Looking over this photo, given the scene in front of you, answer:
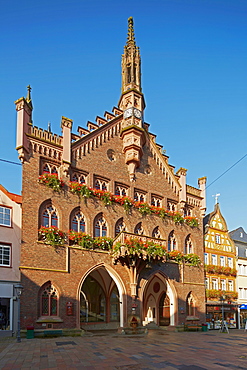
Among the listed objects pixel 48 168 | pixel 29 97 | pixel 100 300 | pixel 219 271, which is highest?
pixel 29 97

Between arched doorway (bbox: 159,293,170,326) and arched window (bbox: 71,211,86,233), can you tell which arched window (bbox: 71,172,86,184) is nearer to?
arched window (bbox: 71,211,86,233)

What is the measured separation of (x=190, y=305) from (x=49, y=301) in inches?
598

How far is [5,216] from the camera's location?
2420cm

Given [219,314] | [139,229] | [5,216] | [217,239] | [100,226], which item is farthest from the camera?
[217,239]

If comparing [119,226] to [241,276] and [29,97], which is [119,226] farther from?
[241,276]

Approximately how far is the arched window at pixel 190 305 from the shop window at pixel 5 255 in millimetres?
17469

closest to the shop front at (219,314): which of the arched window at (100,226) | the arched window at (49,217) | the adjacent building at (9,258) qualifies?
the arched window at (100,226)

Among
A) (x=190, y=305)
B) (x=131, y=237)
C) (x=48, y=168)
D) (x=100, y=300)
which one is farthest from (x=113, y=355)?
(x=190, y=305)

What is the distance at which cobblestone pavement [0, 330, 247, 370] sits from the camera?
14.3m

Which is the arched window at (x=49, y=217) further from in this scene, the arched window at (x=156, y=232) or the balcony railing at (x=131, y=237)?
the arched window at (x=156, y=232)

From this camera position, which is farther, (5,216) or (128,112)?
(128,112)

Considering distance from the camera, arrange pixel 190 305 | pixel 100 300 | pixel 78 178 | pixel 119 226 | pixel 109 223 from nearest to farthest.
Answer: pixel 78 178, pixel 109 223, pixel 119 226, pixel 190 305, pixel 100 300

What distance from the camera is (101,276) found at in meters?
33.9

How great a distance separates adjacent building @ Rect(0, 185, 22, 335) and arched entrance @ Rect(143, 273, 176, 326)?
13445mm
